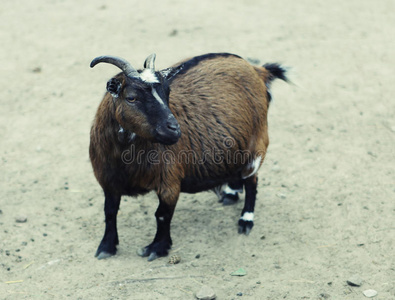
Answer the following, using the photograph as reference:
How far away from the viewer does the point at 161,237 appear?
541 cm

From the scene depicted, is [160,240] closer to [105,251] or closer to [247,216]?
[105,251]

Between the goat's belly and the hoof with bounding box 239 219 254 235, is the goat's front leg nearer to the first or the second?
the goat's belly

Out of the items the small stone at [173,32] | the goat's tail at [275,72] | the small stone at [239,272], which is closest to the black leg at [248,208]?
the small stone at [239,272]

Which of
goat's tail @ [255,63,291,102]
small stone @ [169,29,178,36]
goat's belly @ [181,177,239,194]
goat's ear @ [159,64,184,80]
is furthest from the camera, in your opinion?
small stone @ [169,29,178,36]

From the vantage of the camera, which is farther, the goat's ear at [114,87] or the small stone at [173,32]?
the small stone at [173,32]

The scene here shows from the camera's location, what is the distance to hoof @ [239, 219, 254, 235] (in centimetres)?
582

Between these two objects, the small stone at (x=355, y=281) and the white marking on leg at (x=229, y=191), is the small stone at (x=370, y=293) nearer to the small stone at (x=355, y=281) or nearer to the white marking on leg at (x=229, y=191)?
the small stone at (x=355, y=281)

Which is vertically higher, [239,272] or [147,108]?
[147,108]

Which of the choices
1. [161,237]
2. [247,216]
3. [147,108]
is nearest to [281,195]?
[247,216]

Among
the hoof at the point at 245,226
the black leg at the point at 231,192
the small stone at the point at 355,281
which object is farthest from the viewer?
the black leg at the point at 231,192

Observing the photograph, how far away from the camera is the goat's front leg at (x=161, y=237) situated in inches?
207

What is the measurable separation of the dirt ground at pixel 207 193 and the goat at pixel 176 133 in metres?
0.45

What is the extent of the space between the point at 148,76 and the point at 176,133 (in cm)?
53

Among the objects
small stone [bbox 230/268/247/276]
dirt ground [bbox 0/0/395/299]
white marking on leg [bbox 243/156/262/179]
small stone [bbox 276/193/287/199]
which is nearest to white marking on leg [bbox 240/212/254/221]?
dirt ground [bbox 0/0/395/299]
